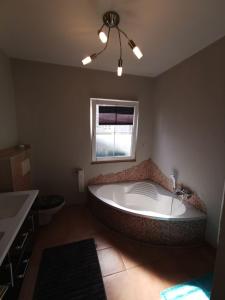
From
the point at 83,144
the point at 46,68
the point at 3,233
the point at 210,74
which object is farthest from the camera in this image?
the point at 83,144

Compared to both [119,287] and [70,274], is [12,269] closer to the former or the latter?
[70,274]

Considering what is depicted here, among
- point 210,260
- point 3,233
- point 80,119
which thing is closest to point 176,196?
point 210,260

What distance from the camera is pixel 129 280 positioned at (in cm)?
145

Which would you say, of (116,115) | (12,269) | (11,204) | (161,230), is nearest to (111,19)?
(116,115)

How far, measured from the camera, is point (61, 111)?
2.42 m

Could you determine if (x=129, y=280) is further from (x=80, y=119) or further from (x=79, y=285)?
(x=80, y=119)

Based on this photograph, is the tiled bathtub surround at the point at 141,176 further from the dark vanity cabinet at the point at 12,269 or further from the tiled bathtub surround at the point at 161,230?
the dark vanity cabinet at the point at 12,269

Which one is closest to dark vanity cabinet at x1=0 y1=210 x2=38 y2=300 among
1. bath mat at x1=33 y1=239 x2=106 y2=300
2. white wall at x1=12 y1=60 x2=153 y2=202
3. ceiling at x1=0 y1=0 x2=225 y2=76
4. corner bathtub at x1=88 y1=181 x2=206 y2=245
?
bath mat at x1=33 y1=239 x2=106 y2=300

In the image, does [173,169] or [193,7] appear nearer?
[193,7]

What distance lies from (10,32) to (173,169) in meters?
2.76

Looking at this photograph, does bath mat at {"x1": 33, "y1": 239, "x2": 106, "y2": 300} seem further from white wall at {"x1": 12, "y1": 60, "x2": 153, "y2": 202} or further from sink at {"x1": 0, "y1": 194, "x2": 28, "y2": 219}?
white wall at {"x1": 12, "y1": 60, "x2": 153, "y2": 202}

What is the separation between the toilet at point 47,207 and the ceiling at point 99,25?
2.01 metres

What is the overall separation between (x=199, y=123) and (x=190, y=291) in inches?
70.2

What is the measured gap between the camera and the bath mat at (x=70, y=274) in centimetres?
131
